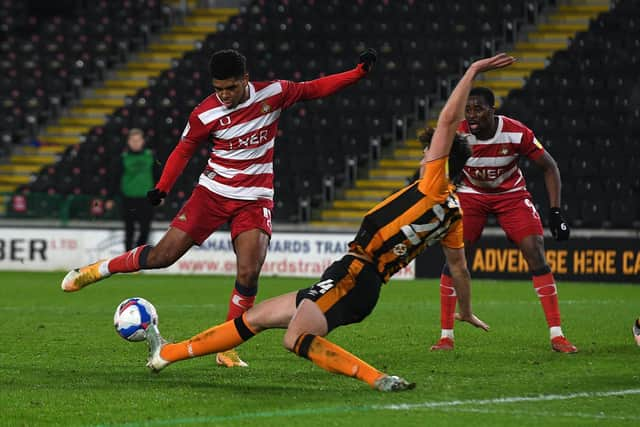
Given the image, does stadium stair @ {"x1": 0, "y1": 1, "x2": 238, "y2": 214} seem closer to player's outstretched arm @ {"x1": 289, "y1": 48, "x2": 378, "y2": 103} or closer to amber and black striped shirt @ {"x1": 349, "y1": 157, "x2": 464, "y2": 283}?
player's outstretched arm @ {"x1": 289, "y1": 48, "x2": 378, "y2": 103}

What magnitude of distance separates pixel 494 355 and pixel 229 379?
229cm

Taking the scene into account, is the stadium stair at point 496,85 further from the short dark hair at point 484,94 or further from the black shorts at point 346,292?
the black shorts at point 346,292

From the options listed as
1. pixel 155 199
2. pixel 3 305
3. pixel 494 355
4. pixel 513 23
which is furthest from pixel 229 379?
pixel 513 23

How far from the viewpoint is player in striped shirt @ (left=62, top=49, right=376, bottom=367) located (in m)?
8.75

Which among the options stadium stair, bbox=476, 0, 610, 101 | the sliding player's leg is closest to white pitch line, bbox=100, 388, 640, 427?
the sliding player's leg

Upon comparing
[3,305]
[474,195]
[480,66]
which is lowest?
[3,305]

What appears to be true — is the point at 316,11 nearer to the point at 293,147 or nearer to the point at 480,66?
the point at 293,147

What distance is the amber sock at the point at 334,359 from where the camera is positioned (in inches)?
270

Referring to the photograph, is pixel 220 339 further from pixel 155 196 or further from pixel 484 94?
pixel 484 94

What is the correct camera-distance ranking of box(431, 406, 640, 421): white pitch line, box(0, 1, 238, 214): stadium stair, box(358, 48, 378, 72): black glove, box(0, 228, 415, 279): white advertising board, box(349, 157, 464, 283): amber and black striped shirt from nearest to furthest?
box(431, 406, 640, 421): white pitch line, box(349, 157, 464, 283): amber and black striped shirt, box(358, 48, 378, 72): black glove, box(0, 228, 415, 279): white advertising board, box(0, 1, 238, 214): stadium stair

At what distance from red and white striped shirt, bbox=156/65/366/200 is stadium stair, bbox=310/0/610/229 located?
1144cm

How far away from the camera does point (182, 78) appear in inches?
1025

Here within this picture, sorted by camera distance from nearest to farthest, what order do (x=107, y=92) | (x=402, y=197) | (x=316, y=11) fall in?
(x=402, y=197), (x=316, y=11), (x=107, y=92)

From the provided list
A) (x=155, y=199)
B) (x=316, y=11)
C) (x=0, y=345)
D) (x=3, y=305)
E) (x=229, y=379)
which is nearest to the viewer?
(x=229, y=379)
